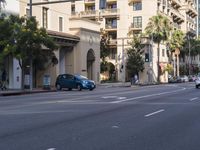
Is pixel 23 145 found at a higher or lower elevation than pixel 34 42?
lower

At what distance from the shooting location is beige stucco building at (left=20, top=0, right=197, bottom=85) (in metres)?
54.2

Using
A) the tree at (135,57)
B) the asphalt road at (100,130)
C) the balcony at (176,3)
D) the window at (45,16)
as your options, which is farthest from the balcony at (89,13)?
the asphalt road at (100,130)

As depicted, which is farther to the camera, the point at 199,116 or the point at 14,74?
the point at 14,74

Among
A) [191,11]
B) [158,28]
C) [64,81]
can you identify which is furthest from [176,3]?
[64,81]

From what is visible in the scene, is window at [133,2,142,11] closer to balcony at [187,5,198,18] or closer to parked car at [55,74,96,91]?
balcony at [187,5,198,18]

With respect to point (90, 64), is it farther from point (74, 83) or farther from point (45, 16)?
point (74, 83)

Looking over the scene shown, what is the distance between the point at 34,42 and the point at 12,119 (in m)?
24.5

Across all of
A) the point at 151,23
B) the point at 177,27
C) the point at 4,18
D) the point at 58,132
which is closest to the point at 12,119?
the point at 58,132

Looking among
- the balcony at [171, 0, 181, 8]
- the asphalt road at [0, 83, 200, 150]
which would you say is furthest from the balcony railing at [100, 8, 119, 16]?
the asphalt road at [0, 83, 200, 150]

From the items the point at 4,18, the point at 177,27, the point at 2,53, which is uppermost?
the point at 177,27

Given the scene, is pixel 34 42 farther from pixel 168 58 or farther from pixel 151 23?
pixel 168 58

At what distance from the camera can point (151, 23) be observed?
8225cm

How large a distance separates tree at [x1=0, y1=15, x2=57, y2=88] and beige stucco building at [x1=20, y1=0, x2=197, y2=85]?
6.46 metres

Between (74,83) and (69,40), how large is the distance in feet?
40.7
